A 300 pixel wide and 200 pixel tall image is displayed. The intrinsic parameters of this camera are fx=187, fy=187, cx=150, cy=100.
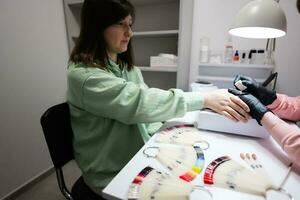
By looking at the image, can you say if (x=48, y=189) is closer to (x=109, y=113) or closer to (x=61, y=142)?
(x=61, y=142)

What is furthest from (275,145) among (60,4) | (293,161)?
(60,4)

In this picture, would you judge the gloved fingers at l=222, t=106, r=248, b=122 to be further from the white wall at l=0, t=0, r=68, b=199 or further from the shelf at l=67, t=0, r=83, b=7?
the shelf at l=67, t=0, r=83, b=7

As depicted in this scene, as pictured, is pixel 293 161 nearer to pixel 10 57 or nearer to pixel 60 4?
pixel 10 57

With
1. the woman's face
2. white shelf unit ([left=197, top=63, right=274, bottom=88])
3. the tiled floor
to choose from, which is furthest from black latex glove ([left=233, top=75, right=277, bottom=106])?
the tiled floor

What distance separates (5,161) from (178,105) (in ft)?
4.69

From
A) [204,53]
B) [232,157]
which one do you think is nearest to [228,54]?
[204,53]

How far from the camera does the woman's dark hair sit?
80cm

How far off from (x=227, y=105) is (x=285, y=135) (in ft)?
0.73

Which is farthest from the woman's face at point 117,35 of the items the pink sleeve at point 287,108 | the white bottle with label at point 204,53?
the white bottle with label at point 204,53

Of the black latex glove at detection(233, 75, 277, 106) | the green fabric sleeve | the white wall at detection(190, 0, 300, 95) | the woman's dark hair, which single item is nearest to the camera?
the green fabric sleeve

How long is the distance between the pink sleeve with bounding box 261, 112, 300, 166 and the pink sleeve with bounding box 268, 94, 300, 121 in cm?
27

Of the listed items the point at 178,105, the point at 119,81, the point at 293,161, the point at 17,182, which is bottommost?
the point at 17,182

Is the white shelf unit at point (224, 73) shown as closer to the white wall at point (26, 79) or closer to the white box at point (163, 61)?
the white box at point (163, 61)

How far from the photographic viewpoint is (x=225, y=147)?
0.67 m
